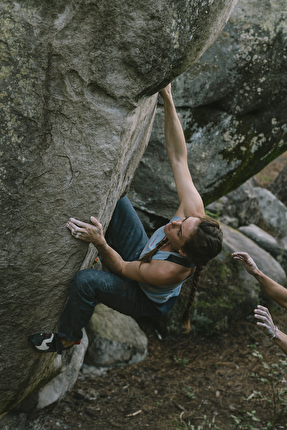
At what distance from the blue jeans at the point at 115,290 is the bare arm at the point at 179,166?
58 centimetres

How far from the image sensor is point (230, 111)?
Result: 5.21 metres

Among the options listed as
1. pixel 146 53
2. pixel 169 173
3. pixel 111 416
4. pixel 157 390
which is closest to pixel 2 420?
pixel 111 416

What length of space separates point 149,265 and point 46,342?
42.4 inches

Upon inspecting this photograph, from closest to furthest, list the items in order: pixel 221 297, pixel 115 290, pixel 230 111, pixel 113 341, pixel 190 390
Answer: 1. pixel 115 290
2. pixel 230 111
3. pixel 190 390
4. pixel 113 341
5. pixel 221 297

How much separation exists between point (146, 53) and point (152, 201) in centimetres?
291

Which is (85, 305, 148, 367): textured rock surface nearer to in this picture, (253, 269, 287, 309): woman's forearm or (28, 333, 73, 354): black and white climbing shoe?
(28, 333, 73, 354): black and white climbing shoe

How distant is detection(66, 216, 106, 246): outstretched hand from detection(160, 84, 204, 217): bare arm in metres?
0.81

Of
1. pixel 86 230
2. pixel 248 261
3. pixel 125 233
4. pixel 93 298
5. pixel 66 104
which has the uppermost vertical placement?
pixel 66 104

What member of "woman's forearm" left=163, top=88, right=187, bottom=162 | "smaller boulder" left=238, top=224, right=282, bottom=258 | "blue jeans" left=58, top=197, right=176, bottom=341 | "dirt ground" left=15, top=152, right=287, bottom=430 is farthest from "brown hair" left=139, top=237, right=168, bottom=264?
"smaller boulder" left=238, top=224, right=282, bottom=258

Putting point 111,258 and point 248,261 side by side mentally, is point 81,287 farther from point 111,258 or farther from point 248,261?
point 248,261

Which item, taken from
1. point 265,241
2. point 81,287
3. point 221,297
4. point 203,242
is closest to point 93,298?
point 81,287

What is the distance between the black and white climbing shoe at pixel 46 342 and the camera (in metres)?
3.29

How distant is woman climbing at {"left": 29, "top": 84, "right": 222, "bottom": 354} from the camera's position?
305 cm

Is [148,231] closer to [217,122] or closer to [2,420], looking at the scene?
[217,122]
